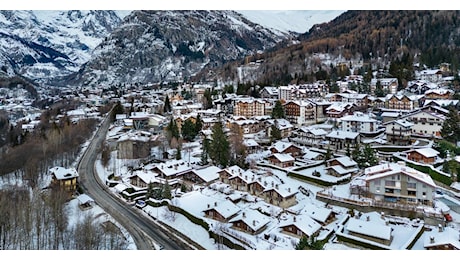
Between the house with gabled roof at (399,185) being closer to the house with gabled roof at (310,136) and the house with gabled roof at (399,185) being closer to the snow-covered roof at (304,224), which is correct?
the snow-covered roof at (304,224)

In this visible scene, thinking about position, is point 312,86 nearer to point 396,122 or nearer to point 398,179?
point 396,122

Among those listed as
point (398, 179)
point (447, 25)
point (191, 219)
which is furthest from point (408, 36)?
point (191, 219)

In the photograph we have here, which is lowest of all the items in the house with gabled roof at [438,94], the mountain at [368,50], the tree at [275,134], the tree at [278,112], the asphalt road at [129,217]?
the asphalt road at [129,217]

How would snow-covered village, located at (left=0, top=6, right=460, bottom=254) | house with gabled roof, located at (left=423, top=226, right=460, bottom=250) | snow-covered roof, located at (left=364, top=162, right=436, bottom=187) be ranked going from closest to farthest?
1. house with gabled roof, located at (left=423, top=226, right=460, bottom=250)
2. snow-covered village, located at (left=0, top=6, right=460, bottom=254)
3. snow-covered roof, located at (left=364, top=162, right=436, bottom=187)

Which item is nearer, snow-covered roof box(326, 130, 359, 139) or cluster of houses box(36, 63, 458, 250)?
cluster of houses box(36, 63, 458, 250)

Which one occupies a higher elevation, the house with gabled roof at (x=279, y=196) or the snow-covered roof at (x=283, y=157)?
the snow-covered roof at (x=283, y=157)

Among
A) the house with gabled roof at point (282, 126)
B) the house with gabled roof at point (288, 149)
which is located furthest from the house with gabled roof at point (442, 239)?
the house with gabled roof at point (282, 126)

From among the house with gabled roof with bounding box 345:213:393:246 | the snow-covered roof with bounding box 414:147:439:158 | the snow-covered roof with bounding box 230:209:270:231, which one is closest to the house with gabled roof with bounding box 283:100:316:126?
the snow-covered roof with bounding box 414:147:439:158

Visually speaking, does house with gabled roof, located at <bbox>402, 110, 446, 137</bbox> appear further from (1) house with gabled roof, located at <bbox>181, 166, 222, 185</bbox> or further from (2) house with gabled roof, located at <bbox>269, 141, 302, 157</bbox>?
(1) house with gabled roof, located at <bbox>181, 166, 222, 185</bbox>
